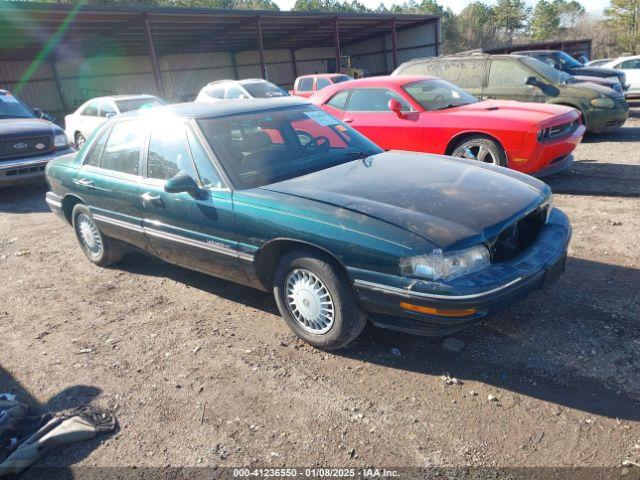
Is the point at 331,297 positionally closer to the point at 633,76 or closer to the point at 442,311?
the point at 442,311

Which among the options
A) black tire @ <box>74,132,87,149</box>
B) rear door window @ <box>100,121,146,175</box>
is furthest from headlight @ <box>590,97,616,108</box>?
black tire @ <box>74,132,87,149</box>

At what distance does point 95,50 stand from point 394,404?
2551 centimetres

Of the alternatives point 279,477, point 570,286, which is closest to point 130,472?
point 279,477

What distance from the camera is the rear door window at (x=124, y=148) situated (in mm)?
4125

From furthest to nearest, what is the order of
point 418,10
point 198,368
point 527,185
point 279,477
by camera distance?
point 418,10, point 527,185, point 198,368, point 279,477

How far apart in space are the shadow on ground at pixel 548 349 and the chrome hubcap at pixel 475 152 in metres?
2.82

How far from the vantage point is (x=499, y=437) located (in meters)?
2.40

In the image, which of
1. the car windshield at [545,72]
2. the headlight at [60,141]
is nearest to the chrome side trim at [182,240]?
the headlight at [60,141]

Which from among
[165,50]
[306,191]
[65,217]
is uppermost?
[165,50]

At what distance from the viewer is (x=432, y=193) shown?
316 cm

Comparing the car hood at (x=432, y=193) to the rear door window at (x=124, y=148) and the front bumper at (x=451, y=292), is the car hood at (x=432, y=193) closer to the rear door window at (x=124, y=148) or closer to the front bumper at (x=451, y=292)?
the front bumper at (x=451, y=292)

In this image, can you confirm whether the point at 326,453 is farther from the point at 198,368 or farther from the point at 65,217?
the point at 65,217

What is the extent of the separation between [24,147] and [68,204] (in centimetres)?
440

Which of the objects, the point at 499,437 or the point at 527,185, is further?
the point at 527,185
